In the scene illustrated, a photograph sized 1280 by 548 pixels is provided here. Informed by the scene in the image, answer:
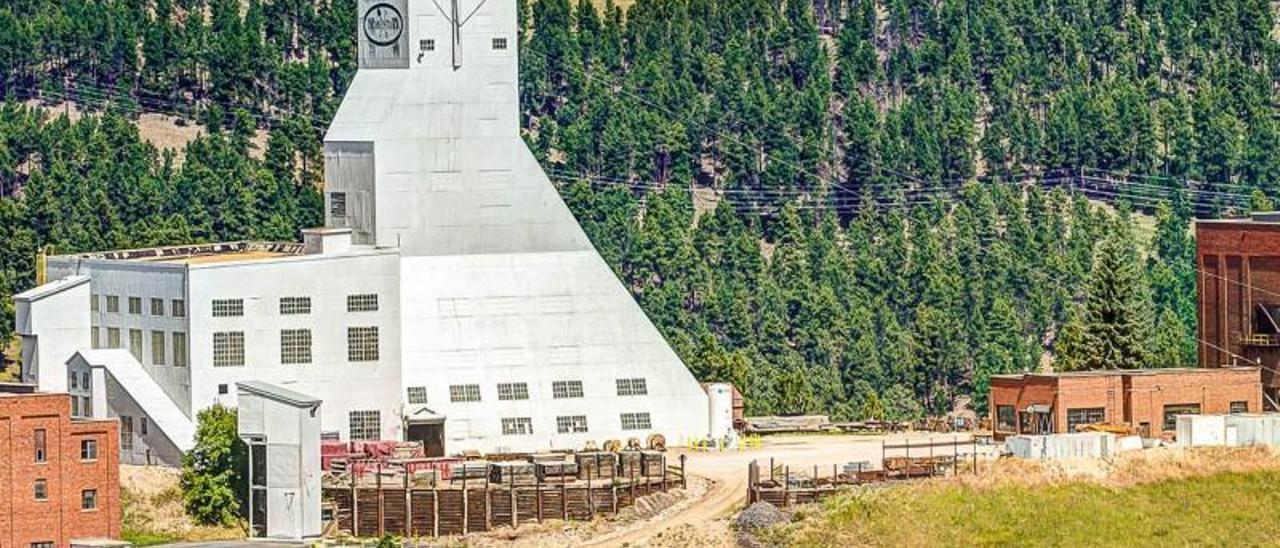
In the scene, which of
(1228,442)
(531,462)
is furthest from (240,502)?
(1228,442)

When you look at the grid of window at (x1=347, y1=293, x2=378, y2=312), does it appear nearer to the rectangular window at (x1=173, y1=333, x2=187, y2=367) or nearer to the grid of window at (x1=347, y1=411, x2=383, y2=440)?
the grid of window at (x1=347, y1=411, x2=383, y2=440)

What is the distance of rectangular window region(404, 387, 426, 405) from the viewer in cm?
12125

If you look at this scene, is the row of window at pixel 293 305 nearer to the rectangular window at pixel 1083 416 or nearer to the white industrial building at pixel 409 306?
the white industrial building at pixel 409 306

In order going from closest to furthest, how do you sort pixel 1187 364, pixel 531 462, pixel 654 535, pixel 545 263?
pixel 654 535, pixel 531 462, pixel 545 263, pixel 1187 364

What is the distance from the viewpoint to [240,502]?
112 metres

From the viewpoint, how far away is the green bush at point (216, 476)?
112 metres

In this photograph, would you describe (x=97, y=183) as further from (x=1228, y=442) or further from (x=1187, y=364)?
(x=1228, y=442)

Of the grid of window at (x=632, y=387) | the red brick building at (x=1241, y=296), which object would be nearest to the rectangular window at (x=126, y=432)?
the grid of window at (x=632, y=387)

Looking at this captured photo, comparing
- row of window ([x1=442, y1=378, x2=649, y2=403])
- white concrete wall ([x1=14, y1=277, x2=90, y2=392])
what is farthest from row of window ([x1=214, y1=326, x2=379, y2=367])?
white concrete wall ([x1=14, y1=277, x2=90, y2=392])

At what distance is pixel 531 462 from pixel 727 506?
7.48 m

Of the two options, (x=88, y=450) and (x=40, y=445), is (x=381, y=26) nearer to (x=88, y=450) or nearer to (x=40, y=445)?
(x=88, y=450)

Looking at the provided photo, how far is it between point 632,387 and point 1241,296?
20773 millimetres

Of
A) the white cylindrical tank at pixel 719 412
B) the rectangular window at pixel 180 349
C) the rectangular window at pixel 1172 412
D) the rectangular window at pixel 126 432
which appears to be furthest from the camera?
the white cylindrical tank at pixel 719 412

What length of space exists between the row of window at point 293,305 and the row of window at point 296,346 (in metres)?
0.59
